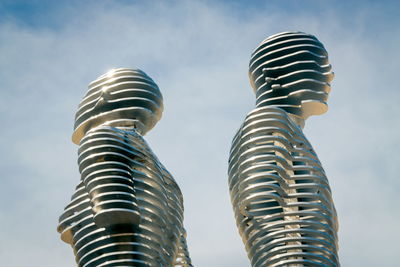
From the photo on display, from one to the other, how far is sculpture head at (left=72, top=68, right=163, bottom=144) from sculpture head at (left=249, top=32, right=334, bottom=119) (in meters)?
4.08

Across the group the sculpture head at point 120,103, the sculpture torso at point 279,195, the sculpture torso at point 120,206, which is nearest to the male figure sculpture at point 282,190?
the sculpture torso at point 279,195

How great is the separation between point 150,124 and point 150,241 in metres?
6.41

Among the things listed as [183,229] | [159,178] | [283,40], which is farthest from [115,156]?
[283,40]

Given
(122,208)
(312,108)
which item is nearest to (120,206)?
(122,208)

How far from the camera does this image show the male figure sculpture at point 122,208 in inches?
1015

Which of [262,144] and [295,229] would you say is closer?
[295,229]

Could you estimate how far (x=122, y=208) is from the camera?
84.1 feet

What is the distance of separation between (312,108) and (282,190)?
5.14 metres

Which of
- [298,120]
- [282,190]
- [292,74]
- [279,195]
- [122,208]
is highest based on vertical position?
[292,74]

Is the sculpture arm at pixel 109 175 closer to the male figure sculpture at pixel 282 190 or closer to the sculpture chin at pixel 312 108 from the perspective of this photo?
the male figure sculpture at pixel 282 190

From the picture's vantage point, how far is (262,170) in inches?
1067

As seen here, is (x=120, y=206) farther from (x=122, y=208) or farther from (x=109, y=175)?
(x=109, y=175)

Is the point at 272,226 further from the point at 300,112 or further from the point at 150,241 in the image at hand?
the point at 300,112

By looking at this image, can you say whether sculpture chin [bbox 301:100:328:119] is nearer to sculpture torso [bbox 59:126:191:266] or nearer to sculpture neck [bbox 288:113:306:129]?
sculpture neck [bbox 288:113:306:129]
